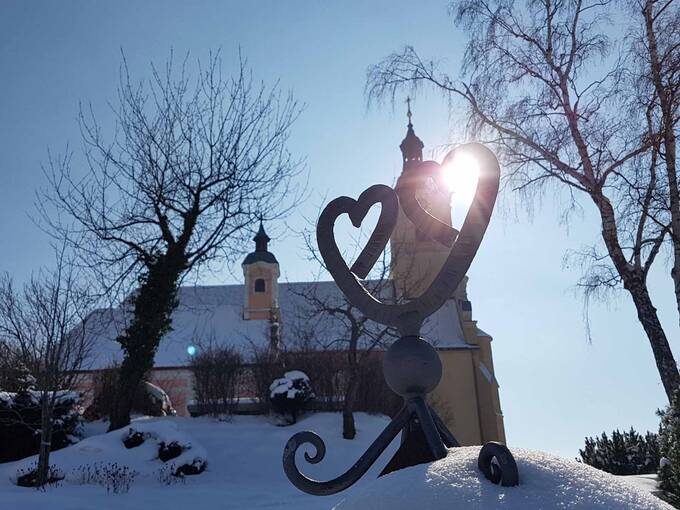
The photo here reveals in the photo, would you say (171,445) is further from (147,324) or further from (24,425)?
(147,324)

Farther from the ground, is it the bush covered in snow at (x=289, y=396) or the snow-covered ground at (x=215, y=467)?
the bush covered in snow at (x=289, y=396)

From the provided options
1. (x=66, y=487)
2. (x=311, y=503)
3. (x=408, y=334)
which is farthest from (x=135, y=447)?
(x=408, y=334)

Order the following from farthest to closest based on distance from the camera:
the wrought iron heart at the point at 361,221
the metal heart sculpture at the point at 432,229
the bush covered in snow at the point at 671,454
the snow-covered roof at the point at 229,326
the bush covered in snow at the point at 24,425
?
the snow-covered roof at the point at 229,326, the bush covered in snow at the point at 24,425, the bush covered in snow at the point at 671,454, the wrought iron heart at the point at 361,221, the metal heart sculpture at the point at 432,229

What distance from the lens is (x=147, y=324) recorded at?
13797 millimetres

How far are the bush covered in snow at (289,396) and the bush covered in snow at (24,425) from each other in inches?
175

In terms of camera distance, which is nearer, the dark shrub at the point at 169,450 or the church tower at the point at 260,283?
the dark shrub at the point at 169,450

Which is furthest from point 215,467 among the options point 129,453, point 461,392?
point 461,392

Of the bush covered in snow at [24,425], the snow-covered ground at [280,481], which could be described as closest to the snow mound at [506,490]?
the snow-covered ground at [280,481]

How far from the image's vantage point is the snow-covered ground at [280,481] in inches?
47.2

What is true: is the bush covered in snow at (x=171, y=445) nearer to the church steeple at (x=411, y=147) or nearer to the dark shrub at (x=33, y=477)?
the dark shrub at (x=33, y=477)

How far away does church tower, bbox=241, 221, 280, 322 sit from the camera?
104 ft

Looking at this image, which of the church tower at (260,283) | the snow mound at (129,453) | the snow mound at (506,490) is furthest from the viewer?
the church tower at (260,283)

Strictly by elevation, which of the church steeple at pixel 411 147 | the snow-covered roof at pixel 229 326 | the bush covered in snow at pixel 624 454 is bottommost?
the bush covered in snow at pixel 624 454

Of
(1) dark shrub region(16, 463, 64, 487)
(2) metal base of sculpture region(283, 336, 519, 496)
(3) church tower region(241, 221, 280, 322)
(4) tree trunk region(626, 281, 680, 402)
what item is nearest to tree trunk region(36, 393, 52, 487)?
(1) dark shrub region(16, 463, 64, 487)
